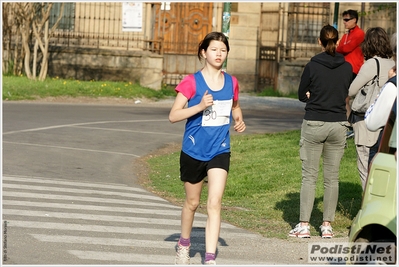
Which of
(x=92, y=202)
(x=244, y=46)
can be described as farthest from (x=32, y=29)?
(x=92, y=202)

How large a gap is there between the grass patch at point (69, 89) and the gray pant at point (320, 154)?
669 inches

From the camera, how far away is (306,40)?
32094mm

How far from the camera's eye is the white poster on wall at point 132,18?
99.9 feet

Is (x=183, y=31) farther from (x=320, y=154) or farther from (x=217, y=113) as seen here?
(x=217, y=113)

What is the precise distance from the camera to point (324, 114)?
9031 mm

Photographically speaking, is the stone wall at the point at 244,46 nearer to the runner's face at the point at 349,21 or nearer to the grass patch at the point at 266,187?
the grass patch at the point at 266,187

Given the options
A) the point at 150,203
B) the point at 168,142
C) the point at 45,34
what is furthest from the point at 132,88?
the point at 150,203

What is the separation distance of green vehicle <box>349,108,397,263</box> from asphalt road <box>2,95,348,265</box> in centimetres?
204

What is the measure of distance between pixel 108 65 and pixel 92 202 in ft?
65.9

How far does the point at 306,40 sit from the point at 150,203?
71.4 feet

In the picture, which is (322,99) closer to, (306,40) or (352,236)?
(352,236)

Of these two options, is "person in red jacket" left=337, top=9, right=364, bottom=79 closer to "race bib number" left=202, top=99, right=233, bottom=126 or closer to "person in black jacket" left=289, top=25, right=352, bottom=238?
"person in black jacket" left=289, top=25, right=352, bottom=238

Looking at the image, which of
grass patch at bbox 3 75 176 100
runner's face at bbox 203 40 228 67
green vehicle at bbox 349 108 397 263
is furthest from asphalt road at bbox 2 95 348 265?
grass patch at bbox 3 75 176 100

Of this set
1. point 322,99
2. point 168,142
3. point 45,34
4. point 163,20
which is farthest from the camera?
point 163,20
